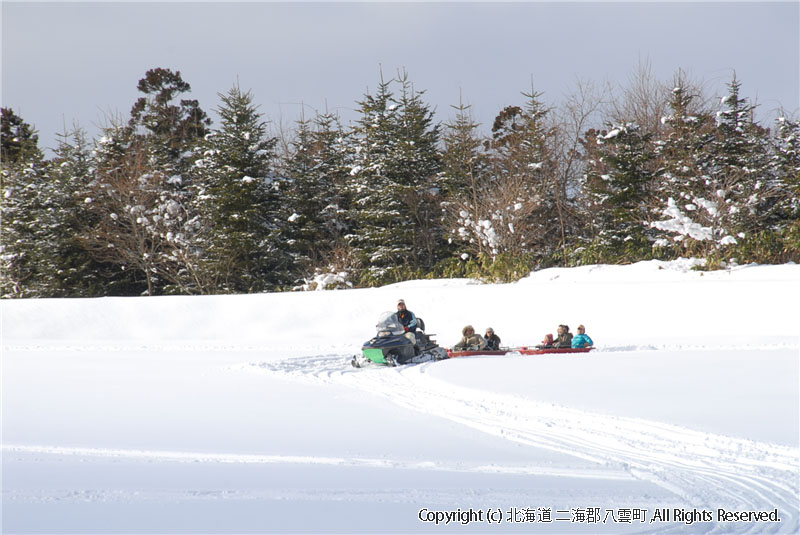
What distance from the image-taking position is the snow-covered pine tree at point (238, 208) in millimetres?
26656

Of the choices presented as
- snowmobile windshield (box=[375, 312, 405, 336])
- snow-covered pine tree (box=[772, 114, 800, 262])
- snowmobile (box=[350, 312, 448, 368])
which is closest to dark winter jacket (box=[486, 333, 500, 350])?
snowmobile (box=[350, 312, 448, 368])

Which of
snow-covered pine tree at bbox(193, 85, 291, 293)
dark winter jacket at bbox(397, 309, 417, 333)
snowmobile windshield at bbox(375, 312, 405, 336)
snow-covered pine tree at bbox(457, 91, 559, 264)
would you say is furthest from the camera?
snow-covered pine tree at bbox(193, 85, 291, 293)

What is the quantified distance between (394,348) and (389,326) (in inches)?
21.3

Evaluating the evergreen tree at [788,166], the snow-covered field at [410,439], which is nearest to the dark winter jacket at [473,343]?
the snow-covered field at [410,439]

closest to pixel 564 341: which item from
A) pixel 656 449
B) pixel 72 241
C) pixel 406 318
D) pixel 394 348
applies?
pixel 406 318

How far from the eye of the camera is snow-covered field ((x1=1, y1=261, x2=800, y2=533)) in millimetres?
4316

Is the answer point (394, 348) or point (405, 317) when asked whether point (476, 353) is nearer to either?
point (405, 317)

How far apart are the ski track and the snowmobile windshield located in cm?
384

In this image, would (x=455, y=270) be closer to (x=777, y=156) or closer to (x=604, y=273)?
(x=604, y=273)

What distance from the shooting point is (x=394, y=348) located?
13141mm

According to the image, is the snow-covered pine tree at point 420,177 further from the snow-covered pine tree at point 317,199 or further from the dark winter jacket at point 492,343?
the dark winter jacket at point 492,343

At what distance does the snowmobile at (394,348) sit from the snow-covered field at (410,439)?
1.30 ft

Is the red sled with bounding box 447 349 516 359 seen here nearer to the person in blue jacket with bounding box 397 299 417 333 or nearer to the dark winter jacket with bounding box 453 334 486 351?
the dark winter jacket with bounding box 453 334 486 351

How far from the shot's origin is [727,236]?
19266 mm
